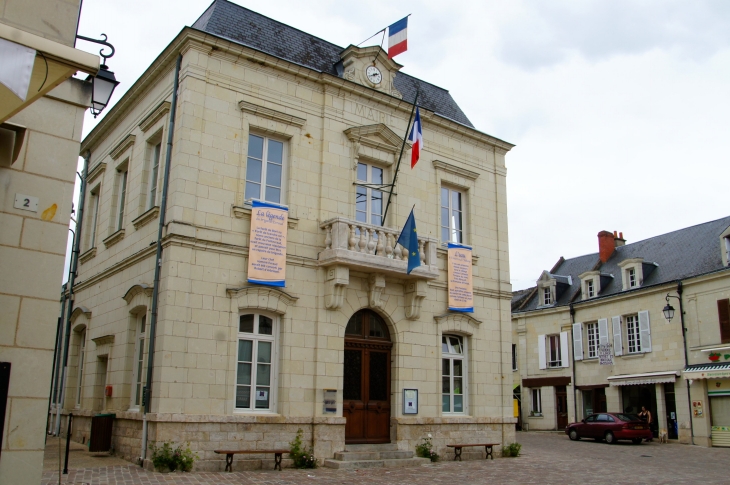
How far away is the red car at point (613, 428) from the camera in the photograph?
2298cm

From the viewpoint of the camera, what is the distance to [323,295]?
13.1m

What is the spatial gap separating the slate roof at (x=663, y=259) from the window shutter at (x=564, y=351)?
1.58m

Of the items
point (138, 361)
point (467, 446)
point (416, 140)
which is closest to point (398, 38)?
point (416, 140)

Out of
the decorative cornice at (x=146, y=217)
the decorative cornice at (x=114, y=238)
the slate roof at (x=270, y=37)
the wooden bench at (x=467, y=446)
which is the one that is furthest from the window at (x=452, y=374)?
the decorative cornice at (x=114, y=238)

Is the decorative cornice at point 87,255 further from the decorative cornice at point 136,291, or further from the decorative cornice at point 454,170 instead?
the decorative cornice at point 454,170

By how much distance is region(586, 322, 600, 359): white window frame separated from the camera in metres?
28.5

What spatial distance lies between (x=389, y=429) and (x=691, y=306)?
51.8 feet

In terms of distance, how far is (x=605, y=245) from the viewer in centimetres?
3133

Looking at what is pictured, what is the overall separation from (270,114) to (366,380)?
5832 mm

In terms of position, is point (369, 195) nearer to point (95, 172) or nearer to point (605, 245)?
point (95, 172)

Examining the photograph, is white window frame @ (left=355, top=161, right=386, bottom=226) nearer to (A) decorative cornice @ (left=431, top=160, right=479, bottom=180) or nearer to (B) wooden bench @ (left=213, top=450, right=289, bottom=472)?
(A) decorative cornice @ (left=431, top=160, right=479, bottom=180)

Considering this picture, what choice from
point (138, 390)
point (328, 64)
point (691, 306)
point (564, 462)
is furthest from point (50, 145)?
point (691, 306)

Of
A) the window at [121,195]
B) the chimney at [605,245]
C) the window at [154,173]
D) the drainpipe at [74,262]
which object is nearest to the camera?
the window at [154,173]

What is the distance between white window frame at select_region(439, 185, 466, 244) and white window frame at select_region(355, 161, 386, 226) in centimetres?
188
